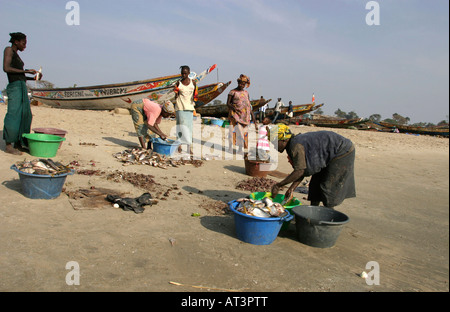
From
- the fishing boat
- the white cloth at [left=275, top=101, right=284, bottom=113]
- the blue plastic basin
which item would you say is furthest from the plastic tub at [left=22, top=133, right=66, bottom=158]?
the white cloth at [left=275, top=101, right=284, bottom=113]

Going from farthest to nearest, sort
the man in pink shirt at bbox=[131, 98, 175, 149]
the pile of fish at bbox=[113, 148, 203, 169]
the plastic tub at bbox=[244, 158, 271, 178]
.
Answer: the man in pink shirt at bbox=[131, 98, 175, 149] < the pile of fish at bbox=[113, 148, 203, 169] < the plastic tub at bbox=[244, 158, 271, 178]

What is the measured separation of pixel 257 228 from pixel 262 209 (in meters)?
0.20

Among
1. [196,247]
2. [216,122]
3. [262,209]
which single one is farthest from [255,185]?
[216,122]

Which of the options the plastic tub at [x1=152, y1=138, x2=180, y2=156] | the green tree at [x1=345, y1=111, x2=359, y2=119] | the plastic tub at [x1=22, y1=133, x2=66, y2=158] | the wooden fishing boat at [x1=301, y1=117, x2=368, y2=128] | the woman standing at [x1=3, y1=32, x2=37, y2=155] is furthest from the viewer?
the green tree at [x1=345, y1=111, x2=359, y2=119]

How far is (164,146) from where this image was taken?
6773 mm

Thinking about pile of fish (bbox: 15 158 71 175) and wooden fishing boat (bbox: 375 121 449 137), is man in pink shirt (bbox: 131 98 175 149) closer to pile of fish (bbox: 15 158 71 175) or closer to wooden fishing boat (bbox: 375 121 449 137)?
pile of fish (bbox: 15 158 71 175)

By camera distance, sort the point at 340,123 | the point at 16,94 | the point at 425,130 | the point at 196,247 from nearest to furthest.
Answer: the point at 196,247
the point at 16,94
the point at 425,130
the point at 340,123

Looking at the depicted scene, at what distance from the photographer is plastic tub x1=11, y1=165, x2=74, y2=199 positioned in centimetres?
369

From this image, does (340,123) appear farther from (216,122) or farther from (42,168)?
(42,168)

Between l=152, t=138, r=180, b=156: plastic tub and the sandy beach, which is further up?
l=152, t=138, r=180, b=156: plastic tub

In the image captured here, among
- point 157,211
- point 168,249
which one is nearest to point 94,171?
point 157,211

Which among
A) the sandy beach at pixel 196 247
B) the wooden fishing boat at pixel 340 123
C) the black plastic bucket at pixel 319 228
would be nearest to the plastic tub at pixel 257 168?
the sandy beach at pixel 196 247

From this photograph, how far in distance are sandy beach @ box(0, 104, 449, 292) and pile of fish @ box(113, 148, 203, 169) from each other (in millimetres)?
1056

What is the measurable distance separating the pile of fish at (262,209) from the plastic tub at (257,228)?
0.21ft
